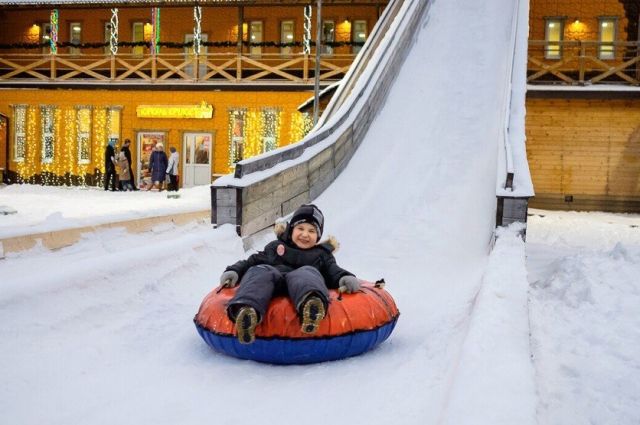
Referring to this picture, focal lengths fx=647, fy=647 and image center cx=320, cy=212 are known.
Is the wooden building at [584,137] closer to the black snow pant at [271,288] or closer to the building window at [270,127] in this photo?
the building window at [270,127]

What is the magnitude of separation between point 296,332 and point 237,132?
16251mm

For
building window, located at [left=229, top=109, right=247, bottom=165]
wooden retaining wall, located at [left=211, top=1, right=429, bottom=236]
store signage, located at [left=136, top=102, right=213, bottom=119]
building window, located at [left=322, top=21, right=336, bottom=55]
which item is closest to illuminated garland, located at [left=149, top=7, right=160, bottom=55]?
store signage, located at [left=136, top=102, right=213, bottom=119]

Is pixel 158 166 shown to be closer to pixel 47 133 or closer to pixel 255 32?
pixel 47 133

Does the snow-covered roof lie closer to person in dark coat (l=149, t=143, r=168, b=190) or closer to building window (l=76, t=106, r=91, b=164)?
building window (l=76, t=106, r=91, b=164)

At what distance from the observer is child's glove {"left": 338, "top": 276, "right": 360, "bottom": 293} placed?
386cm

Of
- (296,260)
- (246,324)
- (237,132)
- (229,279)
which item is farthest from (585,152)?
(246,324)

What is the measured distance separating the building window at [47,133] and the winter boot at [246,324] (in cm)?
Answer: 1885

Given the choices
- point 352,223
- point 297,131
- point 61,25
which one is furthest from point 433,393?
point 61,25

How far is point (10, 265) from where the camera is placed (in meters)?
5.05

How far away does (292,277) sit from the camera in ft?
11.7

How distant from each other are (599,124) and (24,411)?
50.0 feet

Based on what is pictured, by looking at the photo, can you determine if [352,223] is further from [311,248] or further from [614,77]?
[614,77]

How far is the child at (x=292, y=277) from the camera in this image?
3.31m

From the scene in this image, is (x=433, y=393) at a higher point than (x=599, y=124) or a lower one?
lower
